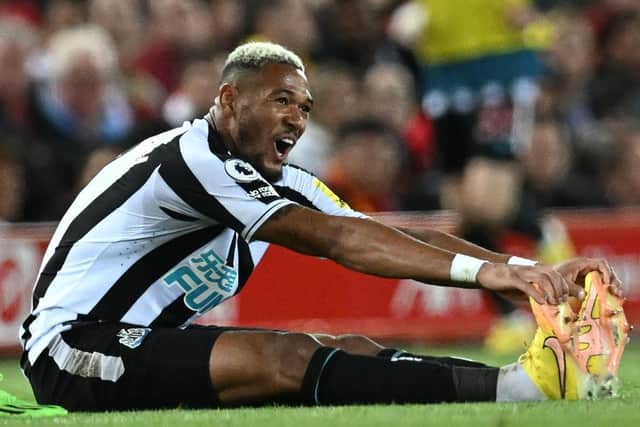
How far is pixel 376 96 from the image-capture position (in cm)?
1328

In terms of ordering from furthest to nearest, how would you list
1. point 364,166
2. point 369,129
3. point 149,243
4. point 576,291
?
point 369,129 < point 364,166 < point 149,243 < point 576,291

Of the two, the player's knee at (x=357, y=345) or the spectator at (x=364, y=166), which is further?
the spectator at (x=364, y=166)

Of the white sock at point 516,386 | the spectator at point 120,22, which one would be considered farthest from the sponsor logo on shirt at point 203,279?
the spectator at point 120,22

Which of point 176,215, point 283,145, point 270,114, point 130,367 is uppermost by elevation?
point 270,114

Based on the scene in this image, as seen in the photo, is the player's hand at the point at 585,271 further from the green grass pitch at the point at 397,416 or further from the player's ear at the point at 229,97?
the player's ear at the point at 229,97

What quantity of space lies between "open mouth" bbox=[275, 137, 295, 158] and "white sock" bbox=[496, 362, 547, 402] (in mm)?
1387

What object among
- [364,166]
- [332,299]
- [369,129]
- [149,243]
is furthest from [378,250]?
[369,129]

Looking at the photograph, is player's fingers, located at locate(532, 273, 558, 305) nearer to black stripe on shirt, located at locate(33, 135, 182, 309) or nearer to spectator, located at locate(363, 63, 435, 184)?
black stripe on shirt, located at locate(33, 135, 182, 309)

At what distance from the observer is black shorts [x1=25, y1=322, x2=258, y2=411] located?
6.09 metres

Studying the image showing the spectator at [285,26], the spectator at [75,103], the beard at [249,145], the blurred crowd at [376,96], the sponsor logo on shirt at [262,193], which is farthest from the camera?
the spectator at [285,26]

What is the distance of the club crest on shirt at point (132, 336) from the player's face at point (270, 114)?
907 millimetres

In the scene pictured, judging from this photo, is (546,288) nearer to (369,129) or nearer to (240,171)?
(240,171)

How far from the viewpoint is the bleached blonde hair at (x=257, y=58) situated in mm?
6445

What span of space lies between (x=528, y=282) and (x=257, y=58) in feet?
5.59
